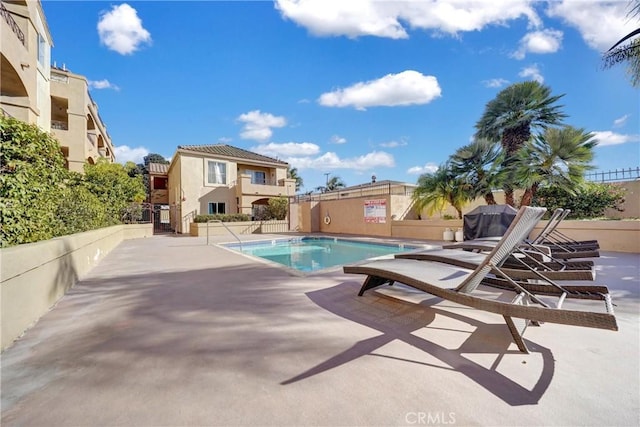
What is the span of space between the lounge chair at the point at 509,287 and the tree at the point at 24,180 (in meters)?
4.68

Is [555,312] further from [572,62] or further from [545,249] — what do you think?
[572,62]

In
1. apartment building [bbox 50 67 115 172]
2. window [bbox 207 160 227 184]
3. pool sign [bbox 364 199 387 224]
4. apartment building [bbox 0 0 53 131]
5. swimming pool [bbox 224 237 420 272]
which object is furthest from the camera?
window [bbox 207 160 227 184]

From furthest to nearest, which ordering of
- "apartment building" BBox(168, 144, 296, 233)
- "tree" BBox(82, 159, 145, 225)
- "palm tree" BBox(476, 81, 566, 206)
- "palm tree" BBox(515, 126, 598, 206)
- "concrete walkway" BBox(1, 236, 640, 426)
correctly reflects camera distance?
1. "apartment building" BBox(168, 144, 296, 233)
2. "tree" BBox(82, 159, 145, 225)
3. "palm tree" BBox(476, 81, 566, 206)
4. "palm tree" BBox(515, 126, 598, 206)
5. "concrete walkway" BBox(1, 236, 640, 426)

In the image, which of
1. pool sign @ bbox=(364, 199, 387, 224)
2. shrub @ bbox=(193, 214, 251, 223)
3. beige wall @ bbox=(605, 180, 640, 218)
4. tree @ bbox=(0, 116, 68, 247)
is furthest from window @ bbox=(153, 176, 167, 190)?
beige wall @ bbox=(605, 180, 640, 218)

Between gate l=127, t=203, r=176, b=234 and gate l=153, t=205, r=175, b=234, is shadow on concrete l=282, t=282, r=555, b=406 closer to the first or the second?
gate l=127, t=203, r=176, b=234

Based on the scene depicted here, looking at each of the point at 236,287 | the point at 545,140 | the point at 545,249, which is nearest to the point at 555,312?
the point at 545,249

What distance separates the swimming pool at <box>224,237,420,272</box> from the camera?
11834 mm

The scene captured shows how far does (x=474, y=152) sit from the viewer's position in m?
14.2

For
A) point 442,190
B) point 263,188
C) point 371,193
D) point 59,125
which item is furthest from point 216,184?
point 442,190

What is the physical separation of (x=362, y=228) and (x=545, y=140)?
410 inches

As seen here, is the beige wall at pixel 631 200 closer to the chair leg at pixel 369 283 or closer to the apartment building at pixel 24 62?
the chair leg at pixel 369 283

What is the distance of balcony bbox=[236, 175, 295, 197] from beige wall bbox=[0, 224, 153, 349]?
1736cm

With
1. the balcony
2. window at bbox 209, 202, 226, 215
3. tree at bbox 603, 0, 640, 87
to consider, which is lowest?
window at bbox 209, 202, 226, 215

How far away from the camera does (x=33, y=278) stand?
12.1 feet
